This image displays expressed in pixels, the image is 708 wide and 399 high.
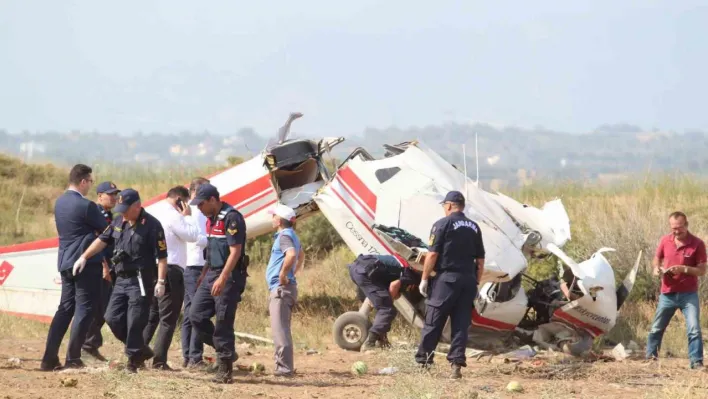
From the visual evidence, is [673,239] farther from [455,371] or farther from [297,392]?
[297,392]

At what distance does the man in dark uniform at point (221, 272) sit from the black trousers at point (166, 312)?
70 centimetres

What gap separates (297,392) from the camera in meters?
9.75

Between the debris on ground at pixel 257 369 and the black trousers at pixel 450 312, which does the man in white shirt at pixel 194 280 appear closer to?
the debris on ground at pixel 257 369

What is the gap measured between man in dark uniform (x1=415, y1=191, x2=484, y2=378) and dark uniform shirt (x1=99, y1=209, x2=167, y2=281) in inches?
102

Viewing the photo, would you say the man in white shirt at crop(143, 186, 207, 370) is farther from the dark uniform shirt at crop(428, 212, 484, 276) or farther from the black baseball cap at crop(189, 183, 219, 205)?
the dark uniform shirt at crop(428, 212, 484, 276)

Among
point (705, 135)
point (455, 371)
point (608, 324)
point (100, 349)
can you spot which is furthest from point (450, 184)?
point (705, 135)

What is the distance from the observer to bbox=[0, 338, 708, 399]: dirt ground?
9.23 meters

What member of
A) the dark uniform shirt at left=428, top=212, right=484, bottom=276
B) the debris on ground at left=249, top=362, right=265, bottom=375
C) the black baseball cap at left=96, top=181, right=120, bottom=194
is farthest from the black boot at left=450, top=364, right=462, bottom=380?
the black baseball cap at left=96, top=181, right=120, bottom=194

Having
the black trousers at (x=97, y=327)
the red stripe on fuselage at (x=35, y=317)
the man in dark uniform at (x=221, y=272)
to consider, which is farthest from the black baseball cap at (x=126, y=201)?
the red stripe on fuselage at (x=35, y=317)

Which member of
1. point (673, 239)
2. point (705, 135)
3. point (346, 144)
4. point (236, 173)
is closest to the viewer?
point (673, 239)

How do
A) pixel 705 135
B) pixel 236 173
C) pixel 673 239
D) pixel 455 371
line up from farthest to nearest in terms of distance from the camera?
pixel 705 135
pixel 236 173
pixel 673 239
pixel 455 371

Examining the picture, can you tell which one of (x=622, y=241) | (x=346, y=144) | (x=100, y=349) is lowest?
(x=100, y=349)

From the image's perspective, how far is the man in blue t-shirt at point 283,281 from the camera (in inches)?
406

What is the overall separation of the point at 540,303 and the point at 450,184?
6.20 ft
